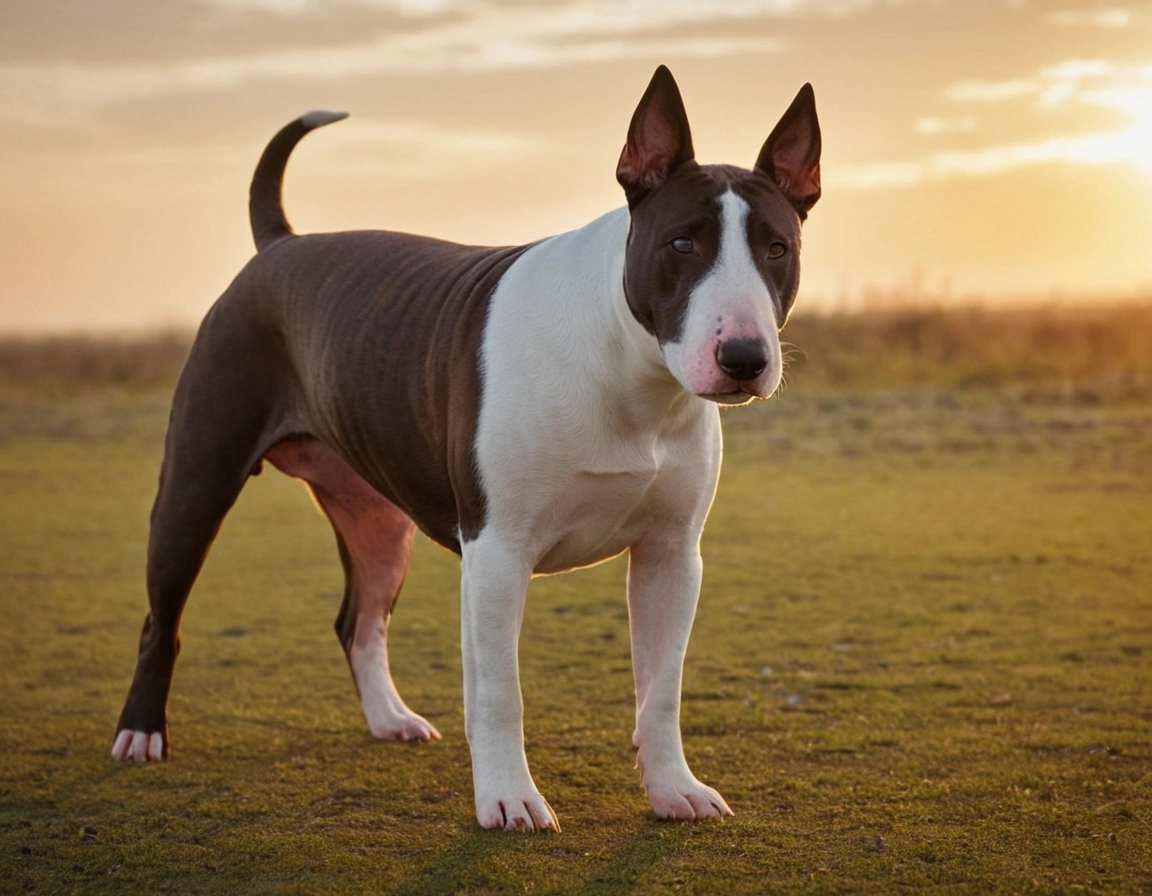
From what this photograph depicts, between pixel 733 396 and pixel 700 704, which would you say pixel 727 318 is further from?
pixel 700 704

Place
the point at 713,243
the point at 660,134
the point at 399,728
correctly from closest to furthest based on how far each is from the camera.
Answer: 1. the point at 713,243
2. the point at 660,134
3. the point at 399,728

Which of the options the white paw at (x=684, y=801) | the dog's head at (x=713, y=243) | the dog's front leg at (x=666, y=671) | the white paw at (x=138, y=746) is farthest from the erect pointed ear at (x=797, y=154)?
the white paw at (x=138, y=746)

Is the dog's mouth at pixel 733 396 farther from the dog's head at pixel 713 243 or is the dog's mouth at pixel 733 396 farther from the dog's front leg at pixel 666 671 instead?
the dog's front leg at pixel 666 671

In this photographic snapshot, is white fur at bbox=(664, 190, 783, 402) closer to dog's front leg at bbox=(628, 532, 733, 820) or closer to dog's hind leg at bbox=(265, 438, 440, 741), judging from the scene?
dog's front leg at bbox=(628, 532, 733, 820)

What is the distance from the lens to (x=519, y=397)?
359cm

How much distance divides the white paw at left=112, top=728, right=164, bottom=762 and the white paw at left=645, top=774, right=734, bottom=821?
65.3 inches

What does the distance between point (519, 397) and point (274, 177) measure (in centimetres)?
199

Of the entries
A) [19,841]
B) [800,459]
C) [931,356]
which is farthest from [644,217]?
[931,356]

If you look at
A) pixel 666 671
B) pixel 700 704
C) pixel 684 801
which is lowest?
pixel 700 704

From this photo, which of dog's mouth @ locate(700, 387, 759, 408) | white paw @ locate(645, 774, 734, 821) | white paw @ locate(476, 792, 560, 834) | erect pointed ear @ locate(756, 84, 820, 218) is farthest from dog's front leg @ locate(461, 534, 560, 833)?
erect pointed ear @ locate(756, 84, 820, 218)

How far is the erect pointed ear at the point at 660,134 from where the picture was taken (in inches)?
135

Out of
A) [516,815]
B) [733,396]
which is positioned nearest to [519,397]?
[733,396]

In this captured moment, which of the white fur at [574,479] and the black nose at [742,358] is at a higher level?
the black nose at [742,358]

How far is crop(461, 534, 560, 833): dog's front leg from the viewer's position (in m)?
3.63
